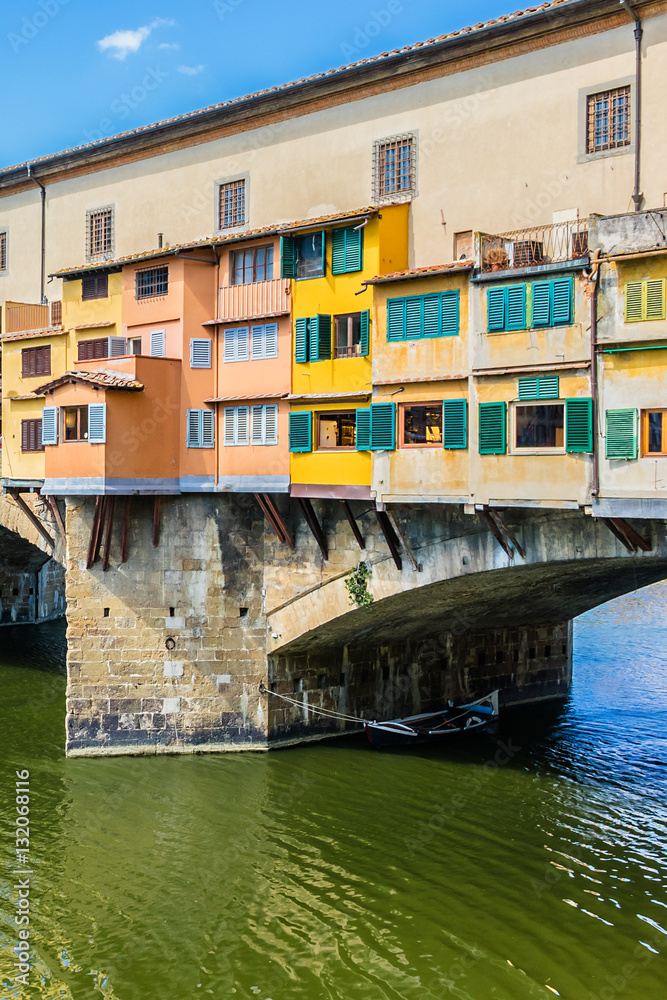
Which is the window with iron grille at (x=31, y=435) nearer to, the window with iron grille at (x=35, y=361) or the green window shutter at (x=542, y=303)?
the window with iron grille at (x=35, y=361)

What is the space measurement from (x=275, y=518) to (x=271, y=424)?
2499 mm

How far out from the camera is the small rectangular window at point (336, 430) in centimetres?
2411

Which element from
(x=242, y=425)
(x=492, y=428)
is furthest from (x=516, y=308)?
(x=242, y=425)

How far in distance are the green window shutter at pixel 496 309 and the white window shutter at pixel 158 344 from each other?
10.4 m

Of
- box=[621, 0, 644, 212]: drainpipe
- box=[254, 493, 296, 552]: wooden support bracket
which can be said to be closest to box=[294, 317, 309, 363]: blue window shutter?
box=[254, 493, 296, 552]: wooden support bracket

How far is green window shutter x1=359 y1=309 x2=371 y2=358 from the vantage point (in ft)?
77.5

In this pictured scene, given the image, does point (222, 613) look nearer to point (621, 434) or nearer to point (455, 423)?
point (455, 423)

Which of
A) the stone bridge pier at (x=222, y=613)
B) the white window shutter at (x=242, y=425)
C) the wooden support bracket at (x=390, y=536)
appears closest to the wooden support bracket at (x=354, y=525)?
the stone bridge pier at (x=222, y=613)

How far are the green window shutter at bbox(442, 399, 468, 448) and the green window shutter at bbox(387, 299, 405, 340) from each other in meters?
2.19

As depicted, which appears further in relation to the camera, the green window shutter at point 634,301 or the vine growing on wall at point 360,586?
the vine growing on wall at point 360,586

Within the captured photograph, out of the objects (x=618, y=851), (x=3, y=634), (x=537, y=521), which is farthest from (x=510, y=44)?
(x=3, y=634)

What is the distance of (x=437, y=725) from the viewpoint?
29.0 m

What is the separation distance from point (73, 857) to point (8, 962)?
3.81 metres

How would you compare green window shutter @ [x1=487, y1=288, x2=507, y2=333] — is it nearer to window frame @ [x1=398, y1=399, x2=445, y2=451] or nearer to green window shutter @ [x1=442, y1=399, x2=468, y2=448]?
green window shutter @ [x1=442, y1=399, x2=468, y2=448]
